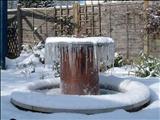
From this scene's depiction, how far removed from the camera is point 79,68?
6.77 meters

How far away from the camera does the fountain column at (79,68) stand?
6.69 m

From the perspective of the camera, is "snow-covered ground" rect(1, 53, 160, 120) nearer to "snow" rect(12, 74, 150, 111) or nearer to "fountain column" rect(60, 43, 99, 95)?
"snow" rect(12, 74, 150, 111)

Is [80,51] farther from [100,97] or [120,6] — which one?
[120,6]

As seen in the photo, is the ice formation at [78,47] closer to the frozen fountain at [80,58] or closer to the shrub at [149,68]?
the frozen fountain at [80,58]

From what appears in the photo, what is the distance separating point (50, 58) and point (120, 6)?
699 centimetres

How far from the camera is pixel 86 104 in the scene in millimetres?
5883

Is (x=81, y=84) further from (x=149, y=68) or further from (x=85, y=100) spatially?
(x=149, y=68)

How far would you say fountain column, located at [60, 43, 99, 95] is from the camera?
6.69 m

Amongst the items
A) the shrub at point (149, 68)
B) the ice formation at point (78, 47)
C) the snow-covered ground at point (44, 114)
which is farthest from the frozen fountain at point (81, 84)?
the shrub at point (149, 68)

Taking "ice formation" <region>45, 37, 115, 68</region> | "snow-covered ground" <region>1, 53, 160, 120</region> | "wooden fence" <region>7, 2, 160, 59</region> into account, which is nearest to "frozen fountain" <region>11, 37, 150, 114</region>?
"ice formation" <region>45, 37, 115, 68</region>

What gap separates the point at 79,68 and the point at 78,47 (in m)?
0.34

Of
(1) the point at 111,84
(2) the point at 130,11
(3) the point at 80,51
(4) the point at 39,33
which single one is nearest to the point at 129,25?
(2) the point at 130,11

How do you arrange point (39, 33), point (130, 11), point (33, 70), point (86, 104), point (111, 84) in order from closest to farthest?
point (86, 104)
point (111, 84)
point (33, 70)
point (130, 11)
point (39, 33)

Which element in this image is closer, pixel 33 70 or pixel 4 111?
pixel 4 111
